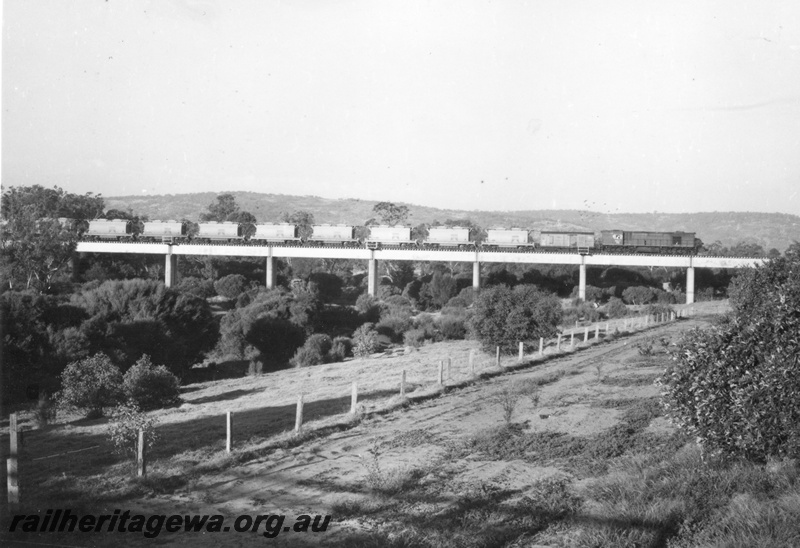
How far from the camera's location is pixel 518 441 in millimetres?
12820

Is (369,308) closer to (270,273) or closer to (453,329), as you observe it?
(453,329)

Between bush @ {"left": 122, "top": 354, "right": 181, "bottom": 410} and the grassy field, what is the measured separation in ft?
6.33

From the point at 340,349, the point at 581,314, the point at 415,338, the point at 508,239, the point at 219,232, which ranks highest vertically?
the point at 219,232

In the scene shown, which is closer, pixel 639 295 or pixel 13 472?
pixel 13 472

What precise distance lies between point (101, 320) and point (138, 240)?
49.3 metres

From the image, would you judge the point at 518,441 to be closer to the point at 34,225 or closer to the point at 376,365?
the point at 376,365

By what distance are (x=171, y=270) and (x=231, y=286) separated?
28.7ft

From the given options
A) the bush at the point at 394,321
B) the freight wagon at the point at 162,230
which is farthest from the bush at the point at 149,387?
the freight wagon at the point at 162,230

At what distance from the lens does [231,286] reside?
Answer: 2625 inches

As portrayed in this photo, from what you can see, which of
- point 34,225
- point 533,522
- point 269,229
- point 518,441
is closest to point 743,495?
point 533,522

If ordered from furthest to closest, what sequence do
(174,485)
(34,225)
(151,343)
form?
(34,225)
(151,343)
(174,485)

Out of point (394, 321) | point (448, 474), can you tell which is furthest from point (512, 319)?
point (394, 321)

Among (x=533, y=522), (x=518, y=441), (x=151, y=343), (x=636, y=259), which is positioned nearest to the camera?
(x=533, y=522)

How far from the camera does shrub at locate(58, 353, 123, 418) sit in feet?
65.8
